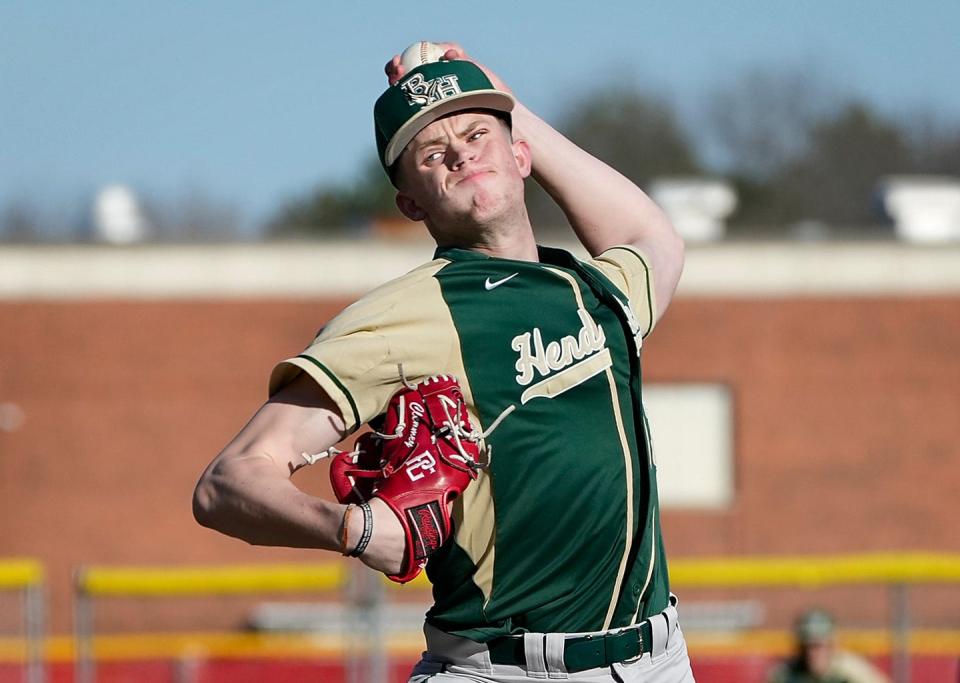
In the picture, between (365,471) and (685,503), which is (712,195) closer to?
(685,503)

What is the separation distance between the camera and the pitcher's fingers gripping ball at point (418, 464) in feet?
10.1

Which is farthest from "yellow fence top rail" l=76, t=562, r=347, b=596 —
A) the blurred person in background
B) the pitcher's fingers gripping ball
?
the pitcher's fingers gripping ball

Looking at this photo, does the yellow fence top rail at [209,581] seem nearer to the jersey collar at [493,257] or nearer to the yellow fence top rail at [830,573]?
the yellow fence top rail at [830,573]

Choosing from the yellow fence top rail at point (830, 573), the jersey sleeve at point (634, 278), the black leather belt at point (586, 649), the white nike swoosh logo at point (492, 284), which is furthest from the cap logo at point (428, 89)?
the yellow fence top rail at point (830, 573)

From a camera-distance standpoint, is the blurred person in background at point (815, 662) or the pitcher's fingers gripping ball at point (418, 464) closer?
the pitcher's fingers gripping ball at point (418, 464)

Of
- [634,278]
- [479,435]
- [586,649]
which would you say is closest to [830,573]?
[634,278]

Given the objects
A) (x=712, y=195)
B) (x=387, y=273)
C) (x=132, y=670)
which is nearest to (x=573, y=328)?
(x=132, y=670)

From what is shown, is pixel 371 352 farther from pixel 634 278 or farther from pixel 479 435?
pixel 634 278

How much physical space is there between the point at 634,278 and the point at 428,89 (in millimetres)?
760

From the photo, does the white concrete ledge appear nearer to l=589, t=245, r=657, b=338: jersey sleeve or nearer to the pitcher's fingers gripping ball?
l=589, t=245, r=657, b=338: jersey sleeve

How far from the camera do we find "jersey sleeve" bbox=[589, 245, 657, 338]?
3.99 meters

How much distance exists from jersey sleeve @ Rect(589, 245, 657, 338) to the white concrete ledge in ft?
57.3

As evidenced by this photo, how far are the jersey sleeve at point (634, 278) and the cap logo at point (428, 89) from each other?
597 mm

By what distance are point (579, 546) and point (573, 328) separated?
0.50m
